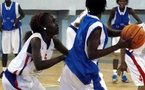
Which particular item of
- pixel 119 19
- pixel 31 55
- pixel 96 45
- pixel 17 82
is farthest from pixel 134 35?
pixel 119 19

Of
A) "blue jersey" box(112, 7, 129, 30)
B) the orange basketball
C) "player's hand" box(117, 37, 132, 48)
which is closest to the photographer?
"player's hand" box(117, 37, 132, 48)

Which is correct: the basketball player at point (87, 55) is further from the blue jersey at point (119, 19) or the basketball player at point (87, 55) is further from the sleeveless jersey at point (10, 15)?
the sleeveless jersey at point (10, 15)

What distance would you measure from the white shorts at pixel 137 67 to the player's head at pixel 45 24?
1940mm

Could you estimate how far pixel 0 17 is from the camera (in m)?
9.14

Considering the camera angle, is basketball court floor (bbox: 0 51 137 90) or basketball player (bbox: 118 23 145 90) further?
basketball court floor (bbox: 0 51 137 90)

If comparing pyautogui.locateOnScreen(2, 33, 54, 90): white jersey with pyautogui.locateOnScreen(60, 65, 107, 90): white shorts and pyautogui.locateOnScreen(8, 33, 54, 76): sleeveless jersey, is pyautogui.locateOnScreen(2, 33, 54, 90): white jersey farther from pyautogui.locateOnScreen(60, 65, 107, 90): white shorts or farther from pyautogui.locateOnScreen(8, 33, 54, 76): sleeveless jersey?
pyautogui.locateOnScreen(60, 65, 107, 90): white shorts

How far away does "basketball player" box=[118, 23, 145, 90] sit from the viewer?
5508 millimetres

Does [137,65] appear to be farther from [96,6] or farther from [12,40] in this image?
[12,40]

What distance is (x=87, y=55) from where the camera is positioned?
384cm

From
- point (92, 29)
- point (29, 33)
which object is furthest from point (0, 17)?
point (92, 29)

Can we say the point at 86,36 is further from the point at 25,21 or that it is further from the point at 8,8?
the point at 25,21

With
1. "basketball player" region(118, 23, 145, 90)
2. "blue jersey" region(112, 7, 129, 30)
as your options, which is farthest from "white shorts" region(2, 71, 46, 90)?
"blue jersey" region(112, 7, 129, 30)

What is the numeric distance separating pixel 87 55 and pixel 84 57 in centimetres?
7

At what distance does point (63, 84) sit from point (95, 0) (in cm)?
91
